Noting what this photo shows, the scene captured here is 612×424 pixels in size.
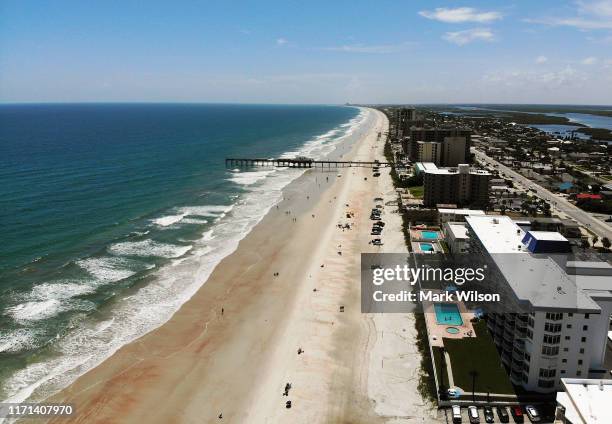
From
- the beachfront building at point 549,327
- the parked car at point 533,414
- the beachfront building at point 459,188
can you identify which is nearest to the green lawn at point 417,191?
the beachfront building at point 459,188

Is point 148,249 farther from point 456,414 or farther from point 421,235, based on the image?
point 456,414

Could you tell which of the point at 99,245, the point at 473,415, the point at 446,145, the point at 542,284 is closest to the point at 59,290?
the point at 99,245

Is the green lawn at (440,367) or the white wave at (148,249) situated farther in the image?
the white wave at (148,249)

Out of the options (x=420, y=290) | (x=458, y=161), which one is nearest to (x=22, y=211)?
(x=420, y=290)

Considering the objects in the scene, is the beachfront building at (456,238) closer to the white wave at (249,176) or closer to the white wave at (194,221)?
the white wave at (194,221)

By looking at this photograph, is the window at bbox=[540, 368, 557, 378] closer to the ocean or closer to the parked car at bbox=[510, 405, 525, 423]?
the parked car at bbox=[510, 405, 525, 423]

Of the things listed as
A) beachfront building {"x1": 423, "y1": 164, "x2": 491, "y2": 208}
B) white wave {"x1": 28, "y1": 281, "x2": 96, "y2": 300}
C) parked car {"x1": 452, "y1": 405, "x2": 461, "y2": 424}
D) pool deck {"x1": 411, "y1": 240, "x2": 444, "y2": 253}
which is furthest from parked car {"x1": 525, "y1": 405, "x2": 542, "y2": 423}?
beachfront building {"x1": 423, "y1": 164, "x2": 491, "y2": 208}
